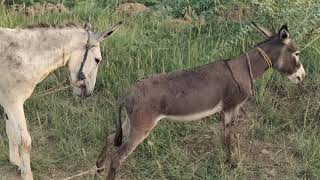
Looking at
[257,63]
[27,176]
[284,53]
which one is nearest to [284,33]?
[284,53]

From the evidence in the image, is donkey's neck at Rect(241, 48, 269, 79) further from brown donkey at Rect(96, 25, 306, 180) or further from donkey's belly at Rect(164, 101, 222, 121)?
donkey's belly at Rect(164, 101, 222, 121)

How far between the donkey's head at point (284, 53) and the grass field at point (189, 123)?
689mm

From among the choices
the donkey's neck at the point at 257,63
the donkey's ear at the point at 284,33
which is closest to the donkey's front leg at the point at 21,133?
the donkey's neck at the point at 257,63

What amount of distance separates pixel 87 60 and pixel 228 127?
4.82 ft

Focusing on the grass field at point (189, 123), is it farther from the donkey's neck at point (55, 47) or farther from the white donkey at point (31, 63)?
the donkey's neck at point (55, 47)

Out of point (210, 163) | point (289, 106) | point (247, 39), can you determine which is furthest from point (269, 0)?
point (210, 163)

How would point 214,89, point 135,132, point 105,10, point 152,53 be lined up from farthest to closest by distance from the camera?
1. point 105,10
2. point 152,53
3. point 214,89
4. point 135,132

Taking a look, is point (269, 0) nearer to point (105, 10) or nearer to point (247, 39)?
point (247, 39)

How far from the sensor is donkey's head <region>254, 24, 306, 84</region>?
4754mm

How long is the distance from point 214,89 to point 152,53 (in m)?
1.69

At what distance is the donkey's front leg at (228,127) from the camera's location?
4695mm

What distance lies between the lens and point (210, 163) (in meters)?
4.91

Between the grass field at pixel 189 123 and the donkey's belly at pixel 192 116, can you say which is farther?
the grass field at pixel 189 123

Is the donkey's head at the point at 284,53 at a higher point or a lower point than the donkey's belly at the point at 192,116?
higher
